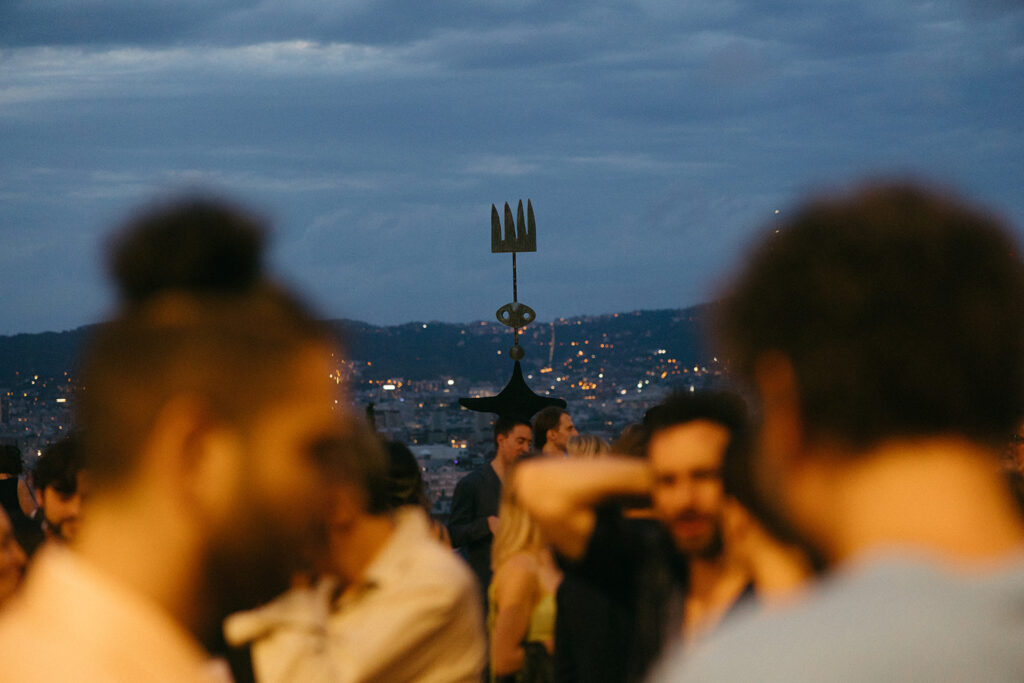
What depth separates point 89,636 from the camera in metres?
1.19

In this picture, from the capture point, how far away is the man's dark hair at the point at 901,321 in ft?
3.59

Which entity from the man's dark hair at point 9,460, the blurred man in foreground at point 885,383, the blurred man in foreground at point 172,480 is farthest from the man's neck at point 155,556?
the man's dark hair at point 9,460

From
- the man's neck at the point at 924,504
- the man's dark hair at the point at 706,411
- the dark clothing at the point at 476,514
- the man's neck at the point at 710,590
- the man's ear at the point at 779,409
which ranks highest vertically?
the man's ear at the point at 779,409

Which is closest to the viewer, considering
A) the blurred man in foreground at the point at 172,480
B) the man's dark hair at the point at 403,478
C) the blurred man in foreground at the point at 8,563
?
the blurred man in foreground at the point at 172,480

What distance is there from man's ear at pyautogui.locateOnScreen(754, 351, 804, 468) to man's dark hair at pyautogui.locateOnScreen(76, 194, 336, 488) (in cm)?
53

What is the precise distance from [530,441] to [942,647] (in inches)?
270

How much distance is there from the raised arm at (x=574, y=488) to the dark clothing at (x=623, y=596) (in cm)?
8

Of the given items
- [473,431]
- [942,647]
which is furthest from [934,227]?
[473,431]

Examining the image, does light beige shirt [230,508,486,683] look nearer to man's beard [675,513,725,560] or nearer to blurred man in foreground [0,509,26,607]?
man's beard [675,513,725,560]

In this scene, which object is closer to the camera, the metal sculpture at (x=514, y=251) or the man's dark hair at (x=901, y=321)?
the man's dark hair at (x=901, y=321)

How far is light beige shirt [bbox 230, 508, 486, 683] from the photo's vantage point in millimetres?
2537

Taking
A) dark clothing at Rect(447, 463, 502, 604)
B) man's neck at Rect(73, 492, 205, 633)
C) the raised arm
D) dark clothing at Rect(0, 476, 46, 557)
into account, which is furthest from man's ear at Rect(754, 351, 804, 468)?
dark clothing at Rect(447, 463, 502, 604)

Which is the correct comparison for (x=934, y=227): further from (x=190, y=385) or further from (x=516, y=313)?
(x=516, y=313)

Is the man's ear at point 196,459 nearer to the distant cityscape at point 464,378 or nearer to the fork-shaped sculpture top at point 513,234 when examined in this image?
the distant cityscape at point 464,378
